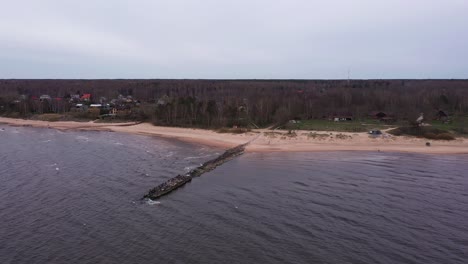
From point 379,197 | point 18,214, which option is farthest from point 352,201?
point 18,214

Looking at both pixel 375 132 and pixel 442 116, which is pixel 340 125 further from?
pixel 442 116

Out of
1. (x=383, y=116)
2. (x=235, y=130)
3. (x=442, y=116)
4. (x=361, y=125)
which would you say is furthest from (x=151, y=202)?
(x=442, y=116)

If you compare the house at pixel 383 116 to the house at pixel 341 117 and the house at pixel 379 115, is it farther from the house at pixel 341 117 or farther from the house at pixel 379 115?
the house at pixel 341 117

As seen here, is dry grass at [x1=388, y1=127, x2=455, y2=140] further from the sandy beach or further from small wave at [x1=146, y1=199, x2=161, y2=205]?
small wave at [x1=146, y1=199, x2=161, y2=205]

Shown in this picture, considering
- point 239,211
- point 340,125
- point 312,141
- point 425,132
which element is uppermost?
point 340,125

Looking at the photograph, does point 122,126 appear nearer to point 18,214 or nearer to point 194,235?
point 18,214

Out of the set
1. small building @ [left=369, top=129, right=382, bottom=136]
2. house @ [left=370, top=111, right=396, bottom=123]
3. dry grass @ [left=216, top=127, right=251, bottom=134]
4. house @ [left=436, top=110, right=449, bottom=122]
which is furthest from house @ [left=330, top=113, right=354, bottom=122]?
dry grass @ [left=216, top=127, right=251, bottom=134]

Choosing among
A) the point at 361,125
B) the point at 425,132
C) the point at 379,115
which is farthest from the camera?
the point at 379,115

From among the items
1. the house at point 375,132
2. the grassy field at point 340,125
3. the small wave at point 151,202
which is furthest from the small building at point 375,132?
the small wave at point 151,202
